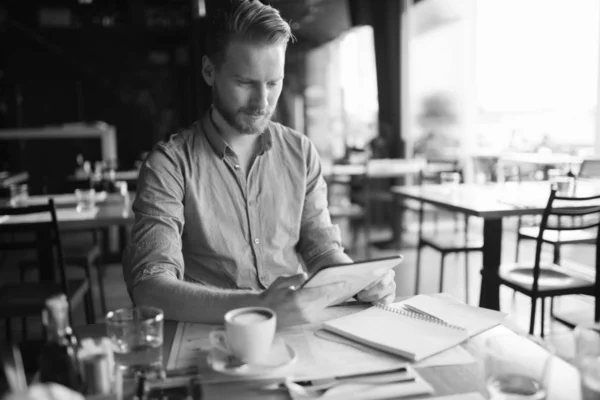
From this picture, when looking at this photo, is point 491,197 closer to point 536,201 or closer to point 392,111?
point 536,201

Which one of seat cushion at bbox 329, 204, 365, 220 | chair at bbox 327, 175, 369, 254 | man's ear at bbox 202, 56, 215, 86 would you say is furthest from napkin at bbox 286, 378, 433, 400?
seat cushion at bbox 329, 204, 365, 220

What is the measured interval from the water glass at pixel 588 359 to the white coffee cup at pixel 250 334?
43 centimetres

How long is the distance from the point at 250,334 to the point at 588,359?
463 mm

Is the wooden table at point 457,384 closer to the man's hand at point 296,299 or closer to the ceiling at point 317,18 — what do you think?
the man's hand at point 296,299

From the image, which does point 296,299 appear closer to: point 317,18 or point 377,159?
point 377,159

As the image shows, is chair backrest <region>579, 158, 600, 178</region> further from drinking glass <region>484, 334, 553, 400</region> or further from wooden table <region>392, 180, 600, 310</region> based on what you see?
drinking glass <region>484, 334, 553, 400</region>

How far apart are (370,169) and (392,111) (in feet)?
5.00

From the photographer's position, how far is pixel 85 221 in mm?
2512

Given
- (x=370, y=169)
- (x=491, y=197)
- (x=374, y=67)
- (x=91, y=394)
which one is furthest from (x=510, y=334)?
(x=374, y=67)

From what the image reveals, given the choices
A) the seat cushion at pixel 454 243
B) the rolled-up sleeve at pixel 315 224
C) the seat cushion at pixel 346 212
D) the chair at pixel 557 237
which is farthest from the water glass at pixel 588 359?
the seat cushion at pixel 346 212

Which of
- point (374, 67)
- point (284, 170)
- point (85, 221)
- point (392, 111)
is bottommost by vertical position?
point (85, 221)

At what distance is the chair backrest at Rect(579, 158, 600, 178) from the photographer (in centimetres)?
346

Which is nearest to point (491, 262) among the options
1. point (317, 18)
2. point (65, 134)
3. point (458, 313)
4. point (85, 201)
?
point (458, 313)

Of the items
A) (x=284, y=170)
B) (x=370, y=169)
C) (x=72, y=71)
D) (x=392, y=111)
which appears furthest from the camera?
(x=72, y=71)
